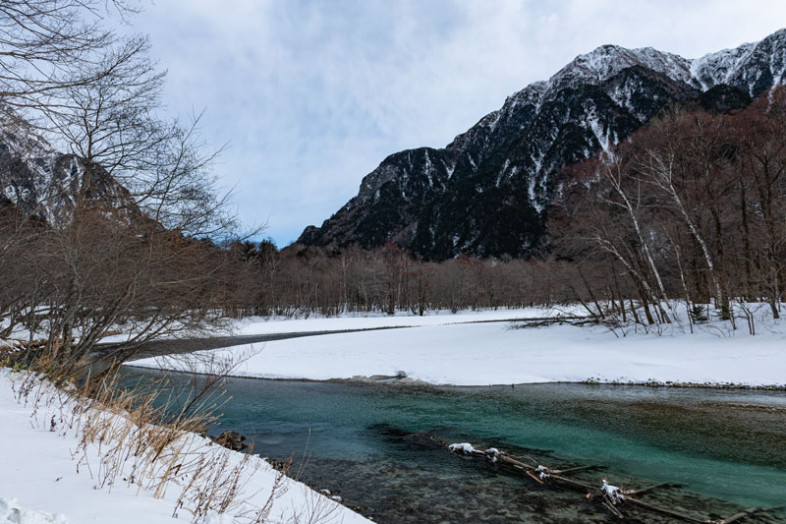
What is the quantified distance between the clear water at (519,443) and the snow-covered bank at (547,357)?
52.0 inches

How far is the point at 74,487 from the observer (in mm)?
3000

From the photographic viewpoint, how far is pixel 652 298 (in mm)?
20875

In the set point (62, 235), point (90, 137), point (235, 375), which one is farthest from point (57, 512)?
point (235, 375)

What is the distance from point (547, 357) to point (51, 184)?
19094 millimetres

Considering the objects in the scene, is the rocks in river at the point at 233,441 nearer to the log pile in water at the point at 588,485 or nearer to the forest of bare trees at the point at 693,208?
the log pile in water at the point at 588,485

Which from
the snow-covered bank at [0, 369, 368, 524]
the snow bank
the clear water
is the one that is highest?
the snow bank

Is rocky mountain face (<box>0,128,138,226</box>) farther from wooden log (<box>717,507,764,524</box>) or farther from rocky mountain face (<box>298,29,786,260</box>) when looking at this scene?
rocky mountain face (<box>298,29,786,260</box>)

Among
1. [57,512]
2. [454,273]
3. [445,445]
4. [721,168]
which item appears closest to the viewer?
[57,512]

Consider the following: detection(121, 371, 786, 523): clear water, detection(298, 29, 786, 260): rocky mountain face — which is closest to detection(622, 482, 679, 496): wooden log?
detection(121, 371, 786, 523): clear water

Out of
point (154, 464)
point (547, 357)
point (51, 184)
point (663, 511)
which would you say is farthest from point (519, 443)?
point (51, 184)

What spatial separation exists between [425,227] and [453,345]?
16956 cm

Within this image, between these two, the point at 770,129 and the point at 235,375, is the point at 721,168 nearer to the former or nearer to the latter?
the point at 770,129

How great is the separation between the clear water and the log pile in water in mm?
190

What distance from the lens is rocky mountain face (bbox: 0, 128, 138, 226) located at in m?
6.63
